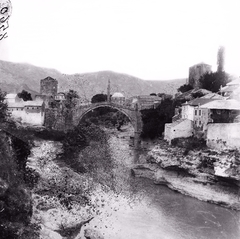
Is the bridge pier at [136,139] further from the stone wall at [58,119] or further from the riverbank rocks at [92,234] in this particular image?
the riverbank rocks at [92,234]

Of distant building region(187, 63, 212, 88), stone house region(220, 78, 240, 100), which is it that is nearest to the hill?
distant building region(187, 63, 212, 88)

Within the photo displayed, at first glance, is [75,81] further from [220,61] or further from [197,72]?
[220,61]

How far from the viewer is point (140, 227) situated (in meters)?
15.2

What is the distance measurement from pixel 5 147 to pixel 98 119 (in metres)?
27.6

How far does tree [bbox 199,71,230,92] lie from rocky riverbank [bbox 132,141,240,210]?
14754 mm

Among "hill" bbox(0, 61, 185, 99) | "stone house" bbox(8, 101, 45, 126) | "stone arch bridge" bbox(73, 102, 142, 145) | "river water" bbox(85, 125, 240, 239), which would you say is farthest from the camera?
"stone arch bridge" bbox(73, 102, 142, 145)

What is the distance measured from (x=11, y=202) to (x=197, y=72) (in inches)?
1463

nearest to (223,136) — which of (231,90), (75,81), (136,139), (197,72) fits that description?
(231,90)

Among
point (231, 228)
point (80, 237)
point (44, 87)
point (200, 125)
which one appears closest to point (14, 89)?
point (44, 87)

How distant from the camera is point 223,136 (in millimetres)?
21094

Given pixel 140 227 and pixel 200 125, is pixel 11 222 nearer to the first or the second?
pixel 140 227

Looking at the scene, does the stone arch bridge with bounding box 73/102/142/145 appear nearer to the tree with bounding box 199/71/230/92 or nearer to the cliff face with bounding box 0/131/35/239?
the tree with bounding box 199/71/230/92

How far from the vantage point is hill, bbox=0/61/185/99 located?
33.1 metres

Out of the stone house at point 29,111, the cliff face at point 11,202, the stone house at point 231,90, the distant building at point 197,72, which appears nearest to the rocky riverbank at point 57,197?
the cliff face at point 11,202
